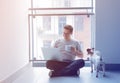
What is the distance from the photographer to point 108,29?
15.0 ft

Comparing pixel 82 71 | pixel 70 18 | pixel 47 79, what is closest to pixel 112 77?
pixel 82 71

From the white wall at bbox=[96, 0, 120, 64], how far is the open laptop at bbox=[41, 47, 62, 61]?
928 mm

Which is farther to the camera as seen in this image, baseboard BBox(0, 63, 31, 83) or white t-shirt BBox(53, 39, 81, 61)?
white t-shirt BBox(53, 39, 81, 61)

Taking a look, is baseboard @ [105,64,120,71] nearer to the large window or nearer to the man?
→ the large window

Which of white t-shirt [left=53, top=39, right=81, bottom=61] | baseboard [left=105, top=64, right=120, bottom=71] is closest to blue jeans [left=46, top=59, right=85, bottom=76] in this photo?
white t-shirt [left=53, top=39, right=81, bottom=61]

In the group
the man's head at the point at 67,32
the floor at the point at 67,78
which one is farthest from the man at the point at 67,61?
the floor at the point at 67,78

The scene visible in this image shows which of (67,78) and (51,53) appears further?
(51,53)

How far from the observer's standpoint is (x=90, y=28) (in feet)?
15.8

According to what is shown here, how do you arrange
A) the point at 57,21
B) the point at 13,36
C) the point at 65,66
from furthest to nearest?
the point at 57,21, the point at 65,66, the point at 13,36

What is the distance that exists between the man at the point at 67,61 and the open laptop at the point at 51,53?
0.07m

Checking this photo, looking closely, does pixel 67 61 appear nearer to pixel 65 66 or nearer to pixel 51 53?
pixel 65 66

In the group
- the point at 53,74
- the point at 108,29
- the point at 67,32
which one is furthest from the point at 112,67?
the point at 53,74

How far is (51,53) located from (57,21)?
1.04 metres

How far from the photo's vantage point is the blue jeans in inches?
157
